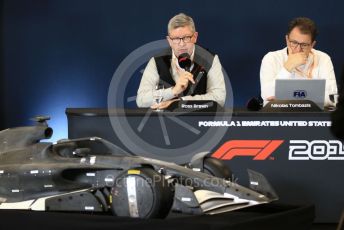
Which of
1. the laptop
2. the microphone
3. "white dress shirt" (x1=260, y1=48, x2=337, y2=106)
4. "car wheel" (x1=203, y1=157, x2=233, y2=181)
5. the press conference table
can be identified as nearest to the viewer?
"car wheel" (x1=203, y1=157, x2=233, y2=181)

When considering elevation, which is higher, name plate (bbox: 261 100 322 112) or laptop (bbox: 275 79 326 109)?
laptop (bbox: 275 79 326 109)

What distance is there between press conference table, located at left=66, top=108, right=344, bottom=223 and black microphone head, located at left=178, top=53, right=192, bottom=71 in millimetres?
676

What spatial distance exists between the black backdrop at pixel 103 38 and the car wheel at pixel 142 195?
348 centimetres

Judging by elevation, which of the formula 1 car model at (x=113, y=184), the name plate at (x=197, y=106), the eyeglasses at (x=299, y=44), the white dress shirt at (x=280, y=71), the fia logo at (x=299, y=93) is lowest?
the formula 1 car model at (x=113, y=184)

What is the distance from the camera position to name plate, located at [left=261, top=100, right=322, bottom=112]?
11.7ft

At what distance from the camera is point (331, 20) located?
19.1ft

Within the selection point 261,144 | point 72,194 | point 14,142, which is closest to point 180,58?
point 261,144

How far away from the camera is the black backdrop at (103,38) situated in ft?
19.1

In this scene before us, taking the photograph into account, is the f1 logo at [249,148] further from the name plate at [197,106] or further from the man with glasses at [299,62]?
the man with glasses at [299,62]

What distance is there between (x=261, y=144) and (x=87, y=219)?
1425mm

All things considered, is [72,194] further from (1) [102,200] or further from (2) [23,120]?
(2) [23,120]

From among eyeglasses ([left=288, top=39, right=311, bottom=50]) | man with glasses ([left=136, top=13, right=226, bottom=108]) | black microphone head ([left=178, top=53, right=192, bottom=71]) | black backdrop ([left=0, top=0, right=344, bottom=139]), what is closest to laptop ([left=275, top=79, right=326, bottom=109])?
Answer: man with glasses ([left=136, top=13, right=226, bottom=108])

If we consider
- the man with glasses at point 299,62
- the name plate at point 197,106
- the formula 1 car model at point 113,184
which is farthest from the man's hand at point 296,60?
the formula 1 car model at point 113,184

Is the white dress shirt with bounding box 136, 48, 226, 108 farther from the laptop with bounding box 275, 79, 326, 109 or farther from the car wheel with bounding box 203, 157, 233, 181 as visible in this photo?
the car wheel with bounding box 203, 157, 233, 181
